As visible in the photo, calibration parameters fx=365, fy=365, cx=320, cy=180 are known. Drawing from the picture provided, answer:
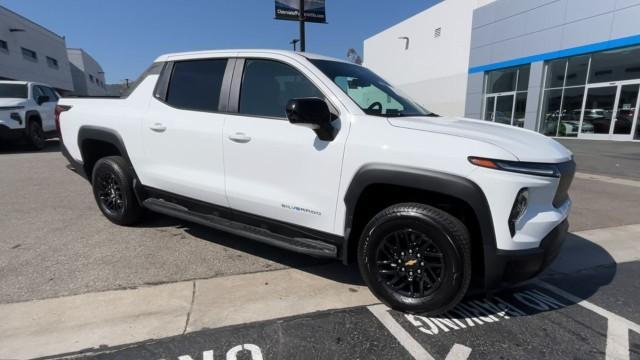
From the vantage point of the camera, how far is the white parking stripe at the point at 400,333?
87.0 inches

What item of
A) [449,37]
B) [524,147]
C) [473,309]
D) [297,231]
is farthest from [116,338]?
[449,37]

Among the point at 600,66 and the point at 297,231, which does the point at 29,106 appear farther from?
the point at 600,66

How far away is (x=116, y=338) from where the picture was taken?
7.51 feet

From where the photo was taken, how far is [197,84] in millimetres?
3498

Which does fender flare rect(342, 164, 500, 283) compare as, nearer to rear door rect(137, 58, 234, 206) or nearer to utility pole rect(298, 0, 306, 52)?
rear door rect(137, 58, 234, 206)

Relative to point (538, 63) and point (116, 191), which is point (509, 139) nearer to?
point (116, 191)

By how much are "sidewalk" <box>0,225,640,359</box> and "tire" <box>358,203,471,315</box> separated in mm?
325

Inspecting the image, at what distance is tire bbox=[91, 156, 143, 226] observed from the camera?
3951 millimetres

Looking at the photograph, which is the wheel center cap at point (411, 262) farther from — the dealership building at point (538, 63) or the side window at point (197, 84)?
the dealership building at point (538, 63)

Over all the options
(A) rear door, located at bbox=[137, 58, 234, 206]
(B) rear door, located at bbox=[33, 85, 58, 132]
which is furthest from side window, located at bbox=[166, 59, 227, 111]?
(B) rear door, located at bbox=[33, 85, 58, 132]

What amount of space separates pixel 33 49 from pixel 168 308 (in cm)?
4595

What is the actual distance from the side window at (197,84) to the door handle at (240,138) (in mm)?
409

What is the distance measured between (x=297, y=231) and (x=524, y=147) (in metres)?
1.71

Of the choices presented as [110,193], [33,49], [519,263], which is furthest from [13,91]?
[33,49]
